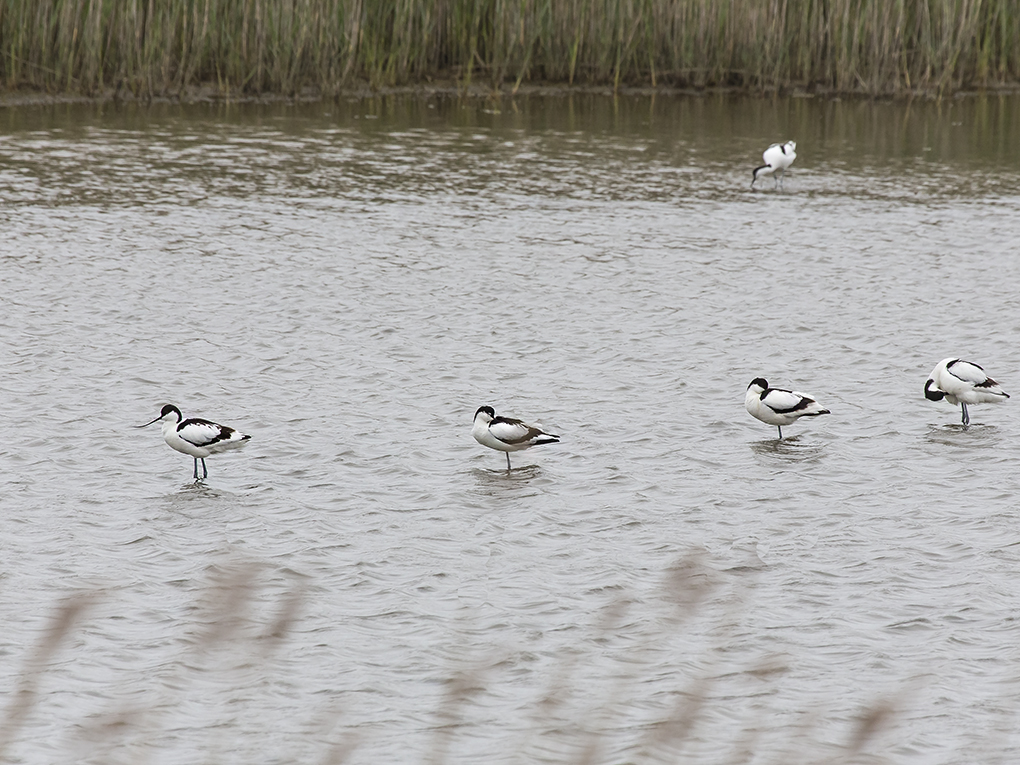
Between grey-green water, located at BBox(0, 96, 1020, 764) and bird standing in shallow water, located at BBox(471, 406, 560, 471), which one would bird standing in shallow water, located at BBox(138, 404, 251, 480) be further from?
bird standing in shallow water, located at BBox(471, 406, 560, 471)

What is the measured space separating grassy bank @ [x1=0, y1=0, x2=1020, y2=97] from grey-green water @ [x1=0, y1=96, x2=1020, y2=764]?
9.35 ft

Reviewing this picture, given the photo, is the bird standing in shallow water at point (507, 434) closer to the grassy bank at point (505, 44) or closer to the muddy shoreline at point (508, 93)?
the grassy bank at point (505, 44)

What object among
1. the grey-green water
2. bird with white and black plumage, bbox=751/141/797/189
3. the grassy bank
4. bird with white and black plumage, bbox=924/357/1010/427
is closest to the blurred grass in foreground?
the grey-green water

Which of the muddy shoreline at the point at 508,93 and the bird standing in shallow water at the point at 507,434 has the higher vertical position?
the muddy shoreline at the point at 508,93

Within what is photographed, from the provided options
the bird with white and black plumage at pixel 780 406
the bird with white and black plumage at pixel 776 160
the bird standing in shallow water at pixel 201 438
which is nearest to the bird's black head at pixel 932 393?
the bird with white and black plumage at pixel 780 406

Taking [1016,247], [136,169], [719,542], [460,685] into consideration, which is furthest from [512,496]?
[136,169]

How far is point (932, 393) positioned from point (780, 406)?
1.57m

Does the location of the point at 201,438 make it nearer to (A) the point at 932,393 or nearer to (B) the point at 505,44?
(A) the point at 932,393

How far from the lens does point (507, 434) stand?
10.8 metres

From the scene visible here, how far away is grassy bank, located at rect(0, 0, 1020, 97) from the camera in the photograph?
86.2ft

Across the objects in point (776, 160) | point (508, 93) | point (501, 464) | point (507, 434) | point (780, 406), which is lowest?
point (501, 464)

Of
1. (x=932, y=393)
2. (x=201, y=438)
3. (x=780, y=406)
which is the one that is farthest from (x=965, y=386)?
(x=201, y=438)

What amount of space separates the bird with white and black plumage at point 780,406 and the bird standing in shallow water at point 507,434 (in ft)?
5.97

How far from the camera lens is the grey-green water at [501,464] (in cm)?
702
